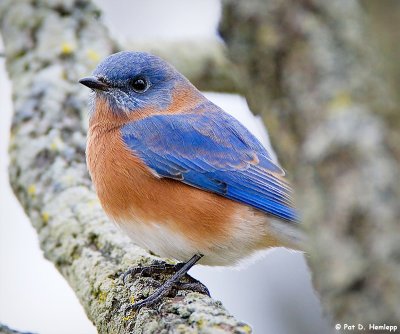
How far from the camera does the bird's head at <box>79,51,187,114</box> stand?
5.34 m

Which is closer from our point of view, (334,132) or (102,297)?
(334,132)

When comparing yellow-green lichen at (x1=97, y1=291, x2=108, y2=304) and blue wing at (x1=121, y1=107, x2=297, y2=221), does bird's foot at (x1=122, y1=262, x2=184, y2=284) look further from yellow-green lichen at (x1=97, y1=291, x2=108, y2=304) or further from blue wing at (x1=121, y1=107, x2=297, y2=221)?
blue wing at (x1=121, y1=107, x2=297, y2=221)

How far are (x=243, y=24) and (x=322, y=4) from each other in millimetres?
216

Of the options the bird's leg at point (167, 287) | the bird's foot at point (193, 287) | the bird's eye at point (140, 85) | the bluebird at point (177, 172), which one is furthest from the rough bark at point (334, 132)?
the bird's eye at point (140, 85)

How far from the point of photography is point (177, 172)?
494 centimetres

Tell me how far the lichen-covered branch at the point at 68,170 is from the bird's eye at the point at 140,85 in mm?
492

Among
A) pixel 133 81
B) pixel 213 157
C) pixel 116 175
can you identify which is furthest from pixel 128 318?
pixel 133 81

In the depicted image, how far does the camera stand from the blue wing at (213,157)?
4.93 metres

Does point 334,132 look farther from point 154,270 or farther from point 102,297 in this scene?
point 154,270

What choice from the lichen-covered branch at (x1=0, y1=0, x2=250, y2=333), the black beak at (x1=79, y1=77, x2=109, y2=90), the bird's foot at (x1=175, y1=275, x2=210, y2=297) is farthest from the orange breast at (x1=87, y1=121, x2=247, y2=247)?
the black beak at (x1=79, y1=77, x2=109, y2=90)

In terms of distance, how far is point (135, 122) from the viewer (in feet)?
17.5

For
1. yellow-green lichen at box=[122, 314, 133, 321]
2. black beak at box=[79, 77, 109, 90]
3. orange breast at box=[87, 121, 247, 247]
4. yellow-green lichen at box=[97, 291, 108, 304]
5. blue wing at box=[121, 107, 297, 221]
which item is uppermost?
black beak at box=[79, 77, 109, 90]

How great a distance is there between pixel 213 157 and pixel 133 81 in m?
1.00

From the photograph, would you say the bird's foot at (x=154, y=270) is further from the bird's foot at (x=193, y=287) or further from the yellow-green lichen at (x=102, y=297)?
the bird's foot at (x=193, y=287)
